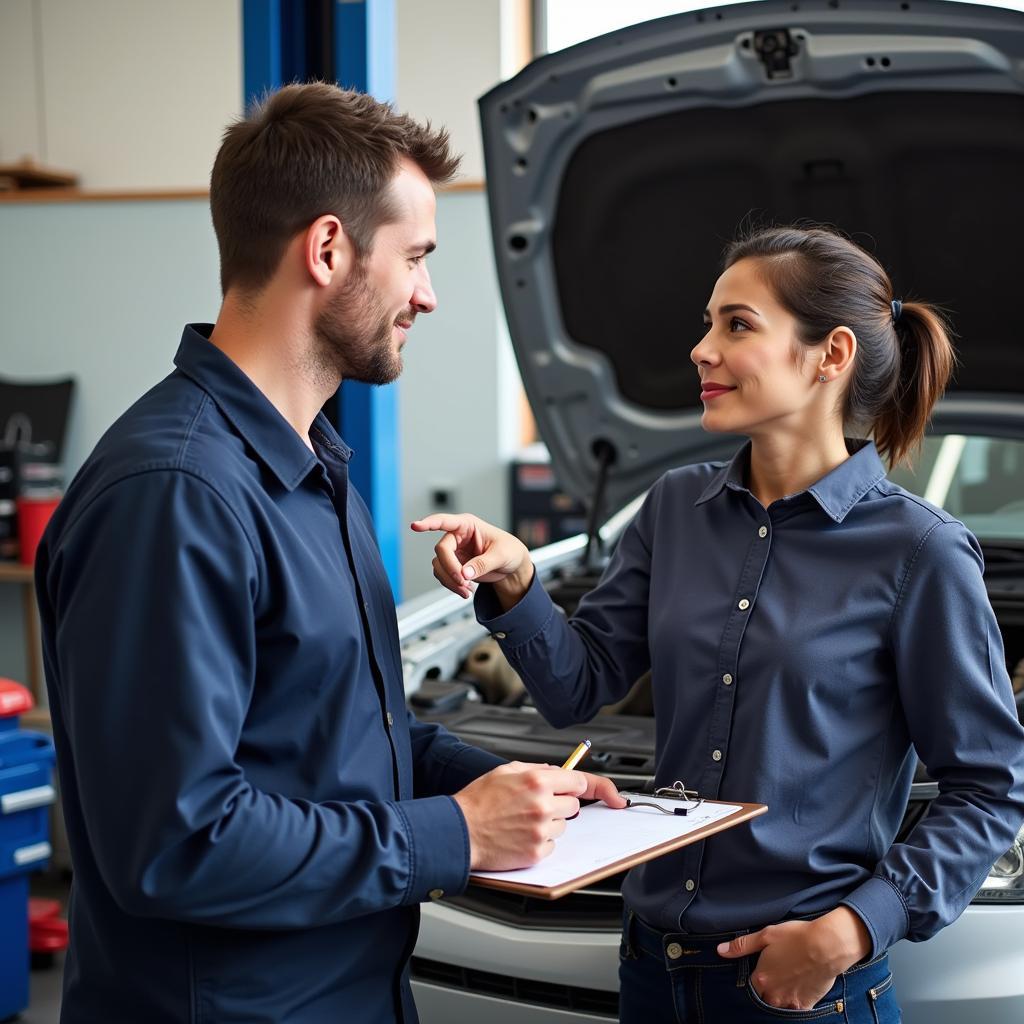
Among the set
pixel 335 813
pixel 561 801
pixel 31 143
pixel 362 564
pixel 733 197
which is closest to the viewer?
pixel 335 813

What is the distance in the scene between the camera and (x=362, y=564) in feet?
4.59

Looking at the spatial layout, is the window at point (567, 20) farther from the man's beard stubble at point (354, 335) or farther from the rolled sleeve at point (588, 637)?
the man's beard stubble at point (354, 335)

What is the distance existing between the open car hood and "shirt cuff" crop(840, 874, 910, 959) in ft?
4.83

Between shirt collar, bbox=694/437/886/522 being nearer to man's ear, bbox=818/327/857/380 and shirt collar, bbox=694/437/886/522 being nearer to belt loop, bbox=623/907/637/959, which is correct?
man's ear, bbox=818/327/857/380

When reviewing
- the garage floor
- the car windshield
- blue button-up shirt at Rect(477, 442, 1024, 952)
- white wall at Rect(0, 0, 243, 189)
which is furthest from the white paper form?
white wall at Rect(0, 0, 243, 189)

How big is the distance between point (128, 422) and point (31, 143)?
6787mm

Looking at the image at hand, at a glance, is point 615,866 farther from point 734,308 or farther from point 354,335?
point 734,308

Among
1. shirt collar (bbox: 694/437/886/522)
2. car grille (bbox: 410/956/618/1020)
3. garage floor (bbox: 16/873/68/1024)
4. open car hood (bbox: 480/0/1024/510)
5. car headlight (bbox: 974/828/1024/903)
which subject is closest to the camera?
shirt collar (bbox: 694/437/886/522)

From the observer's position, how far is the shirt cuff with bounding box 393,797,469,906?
1.18m

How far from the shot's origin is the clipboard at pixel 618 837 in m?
1.19

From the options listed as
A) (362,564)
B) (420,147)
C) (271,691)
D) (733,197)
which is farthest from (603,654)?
(733,197)

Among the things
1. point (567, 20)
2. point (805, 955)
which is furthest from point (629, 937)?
point (567, 20)

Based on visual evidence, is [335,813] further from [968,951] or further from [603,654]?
[968,951]

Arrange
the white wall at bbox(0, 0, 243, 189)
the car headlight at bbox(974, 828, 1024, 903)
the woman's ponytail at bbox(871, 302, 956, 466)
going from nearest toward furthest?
the woman's ponytail at bbox(871, 302, 956, 466) < the car headlight at bbox(974, 828, 1024, 903) < the white wall at bbox(0, 0, 243, 189)
